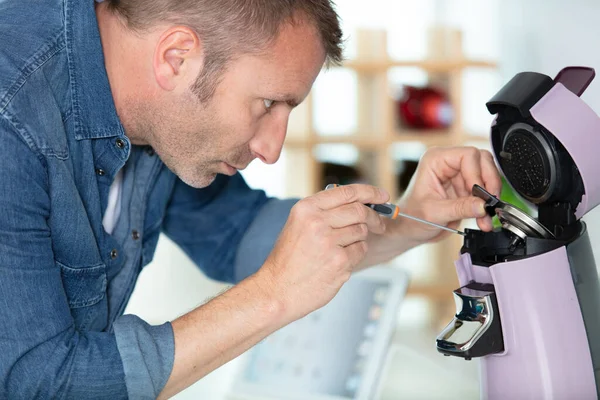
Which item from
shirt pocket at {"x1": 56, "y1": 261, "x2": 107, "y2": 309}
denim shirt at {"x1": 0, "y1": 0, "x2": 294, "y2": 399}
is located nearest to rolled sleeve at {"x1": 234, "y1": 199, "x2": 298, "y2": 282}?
denim shirt at {"x1": 0, "y1": 0, "x2": 294, "y2": 399}

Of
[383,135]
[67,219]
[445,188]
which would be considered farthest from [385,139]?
[67,219]

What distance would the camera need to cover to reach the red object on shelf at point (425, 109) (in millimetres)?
2908

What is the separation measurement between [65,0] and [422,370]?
1.16 metres

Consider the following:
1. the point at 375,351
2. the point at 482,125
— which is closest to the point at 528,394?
the point at 375,351

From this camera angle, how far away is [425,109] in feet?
9.57

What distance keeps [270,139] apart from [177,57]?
186 mm

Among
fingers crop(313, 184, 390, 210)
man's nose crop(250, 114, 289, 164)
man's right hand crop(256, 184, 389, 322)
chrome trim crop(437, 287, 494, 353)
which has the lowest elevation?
chrome trim crop(437, 287, 494, 353)

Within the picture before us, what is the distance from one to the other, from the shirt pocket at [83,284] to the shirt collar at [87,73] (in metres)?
0.20

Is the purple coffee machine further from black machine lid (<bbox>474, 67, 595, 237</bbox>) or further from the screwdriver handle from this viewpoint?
the screwdriver handle

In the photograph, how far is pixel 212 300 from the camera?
1.04 m

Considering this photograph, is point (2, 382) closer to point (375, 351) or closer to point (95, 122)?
point (95, 122)

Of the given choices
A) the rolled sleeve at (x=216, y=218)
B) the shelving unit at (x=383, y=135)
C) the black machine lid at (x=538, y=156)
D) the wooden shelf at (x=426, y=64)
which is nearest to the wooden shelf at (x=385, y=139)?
the shelving unit at (x=383, y=135)

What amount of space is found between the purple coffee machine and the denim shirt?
16.3 inches

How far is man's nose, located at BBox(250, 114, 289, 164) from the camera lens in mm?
1159
